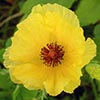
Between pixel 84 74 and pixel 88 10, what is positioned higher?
pixel 88 10

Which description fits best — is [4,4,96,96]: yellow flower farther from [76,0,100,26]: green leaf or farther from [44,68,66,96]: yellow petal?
[76,0,100,26]: green leaf

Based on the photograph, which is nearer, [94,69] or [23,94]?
[94,69]

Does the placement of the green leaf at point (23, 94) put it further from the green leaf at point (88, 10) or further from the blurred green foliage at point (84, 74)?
the green leaf at point (88, 10)

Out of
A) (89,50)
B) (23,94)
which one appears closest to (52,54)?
(89,50)

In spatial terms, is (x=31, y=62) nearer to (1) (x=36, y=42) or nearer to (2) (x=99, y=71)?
(1) (x=36, y=42)

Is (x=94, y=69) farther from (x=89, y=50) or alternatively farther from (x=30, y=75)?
(x=30, y=75)

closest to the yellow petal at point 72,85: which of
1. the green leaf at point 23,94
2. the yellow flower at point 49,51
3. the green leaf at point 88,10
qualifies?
the yellow flower at point 49,51

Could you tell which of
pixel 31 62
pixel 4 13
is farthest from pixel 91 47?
pixel 4 13

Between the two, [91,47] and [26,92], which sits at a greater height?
[91,47]
